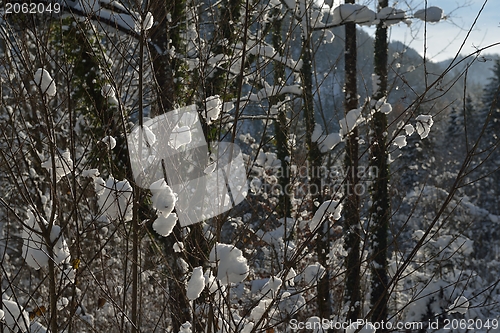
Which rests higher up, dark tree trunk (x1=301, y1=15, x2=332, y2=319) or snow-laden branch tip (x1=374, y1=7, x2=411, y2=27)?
snow-laden branch tip (x1=374, y1=7, x2=411, y2=27)

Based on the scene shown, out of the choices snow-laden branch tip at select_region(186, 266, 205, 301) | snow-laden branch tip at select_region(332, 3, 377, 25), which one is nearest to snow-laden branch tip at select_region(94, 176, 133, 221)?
snow-laden branch tip at select_region(186, 266, 205, 301)

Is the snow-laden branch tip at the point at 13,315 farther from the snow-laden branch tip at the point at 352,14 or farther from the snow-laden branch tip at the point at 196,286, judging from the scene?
the snow-laden branch tip at the point at 352,14

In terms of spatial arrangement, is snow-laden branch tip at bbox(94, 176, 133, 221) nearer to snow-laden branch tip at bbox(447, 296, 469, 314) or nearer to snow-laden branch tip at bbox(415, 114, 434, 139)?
snow-laden branch tip at bbox(447, 296, 469, 314)

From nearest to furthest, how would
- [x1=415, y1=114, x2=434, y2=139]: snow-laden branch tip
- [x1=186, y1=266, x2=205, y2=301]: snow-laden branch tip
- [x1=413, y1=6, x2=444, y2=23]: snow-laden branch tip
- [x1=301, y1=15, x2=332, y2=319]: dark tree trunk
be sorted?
[x1=186, y1=266, x2=205, y2=301]: snow-laden branch tip → [x1=301, y1=15, x2=332, y2=319]: dark tree trunk → [x1=415, y1=114, x2=434, y2=139]: snow-laden branch tip → [x1=413, y1=6, x2=444, y2=23]: snow-laden branch tip

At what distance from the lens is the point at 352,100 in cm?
534

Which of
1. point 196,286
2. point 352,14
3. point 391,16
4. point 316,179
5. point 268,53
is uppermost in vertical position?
point 391,16

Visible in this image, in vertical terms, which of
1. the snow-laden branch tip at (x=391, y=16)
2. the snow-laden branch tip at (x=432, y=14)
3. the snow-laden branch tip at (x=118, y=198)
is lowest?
the snow-laden branch tip at (x=118, y=198)

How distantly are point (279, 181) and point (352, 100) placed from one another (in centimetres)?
385

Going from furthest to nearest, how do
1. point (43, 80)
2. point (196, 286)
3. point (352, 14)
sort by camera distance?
1. point (352, 14)
2. point (43, 80)
3. point (196, 286)

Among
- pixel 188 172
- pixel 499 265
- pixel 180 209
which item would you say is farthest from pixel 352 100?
pixel 499 265

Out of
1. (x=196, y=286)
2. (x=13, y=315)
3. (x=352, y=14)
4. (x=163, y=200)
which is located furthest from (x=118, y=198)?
(x=352, y=14)

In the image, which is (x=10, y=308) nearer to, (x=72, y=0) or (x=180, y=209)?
(x=180, y=209)

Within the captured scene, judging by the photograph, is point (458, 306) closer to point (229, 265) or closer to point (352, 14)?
point (229, 265)

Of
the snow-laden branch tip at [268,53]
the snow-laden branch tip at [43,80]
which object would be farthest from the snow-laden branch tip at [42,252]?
the snow-laden branch tip at [268,53]
